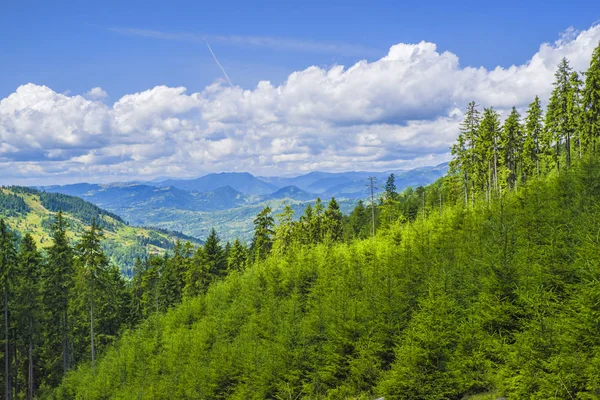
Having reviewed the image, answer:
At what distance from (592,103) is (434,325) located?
46954mm

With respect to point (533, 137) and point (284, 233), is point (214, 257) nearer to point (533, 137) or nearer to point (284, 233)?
point (284, 233)

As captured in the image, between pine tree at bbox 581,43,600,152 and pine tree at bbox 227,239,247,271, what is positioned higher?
pine tree at bbox 581,43,600,152

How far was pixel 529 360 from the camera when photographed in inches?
538

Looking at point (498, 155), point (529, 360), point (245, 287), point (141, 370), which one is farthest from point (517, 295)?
point (498, 155)

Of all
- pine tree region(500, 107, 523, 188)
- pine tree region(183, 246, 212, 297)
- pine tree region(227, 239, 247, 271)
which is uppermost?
pine tree region(500, 107, 523, 188)

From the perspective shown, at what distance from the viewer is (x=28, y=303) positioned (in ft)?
158

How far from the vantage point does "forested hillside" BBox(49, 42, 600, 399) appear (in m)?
14.2

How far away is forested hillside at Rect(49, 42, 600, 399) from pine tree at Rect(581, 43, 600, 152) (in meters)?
0.20

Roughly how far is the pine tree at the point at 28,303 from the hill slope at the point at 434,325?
15058 millimetres

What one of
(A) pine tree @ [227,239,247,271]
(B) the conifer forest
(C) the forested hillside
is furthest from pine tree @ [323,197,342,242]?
(C) the forested hillside

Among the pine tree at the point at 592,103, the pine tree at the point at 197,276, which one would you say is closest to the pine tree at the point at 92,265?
the pine tree at the point at 197,276

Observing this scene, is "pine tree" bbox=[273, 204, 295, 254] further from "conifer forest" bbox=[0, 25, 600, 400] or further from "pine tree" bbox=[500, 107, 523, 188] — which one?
"pine tree" bbox=[500, 107, 523, 188]

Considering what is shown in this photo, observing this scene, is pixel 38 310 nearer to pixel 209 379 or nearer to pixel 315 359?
pixel 209 379

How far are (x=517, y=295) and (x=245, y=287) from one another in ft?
99.2
